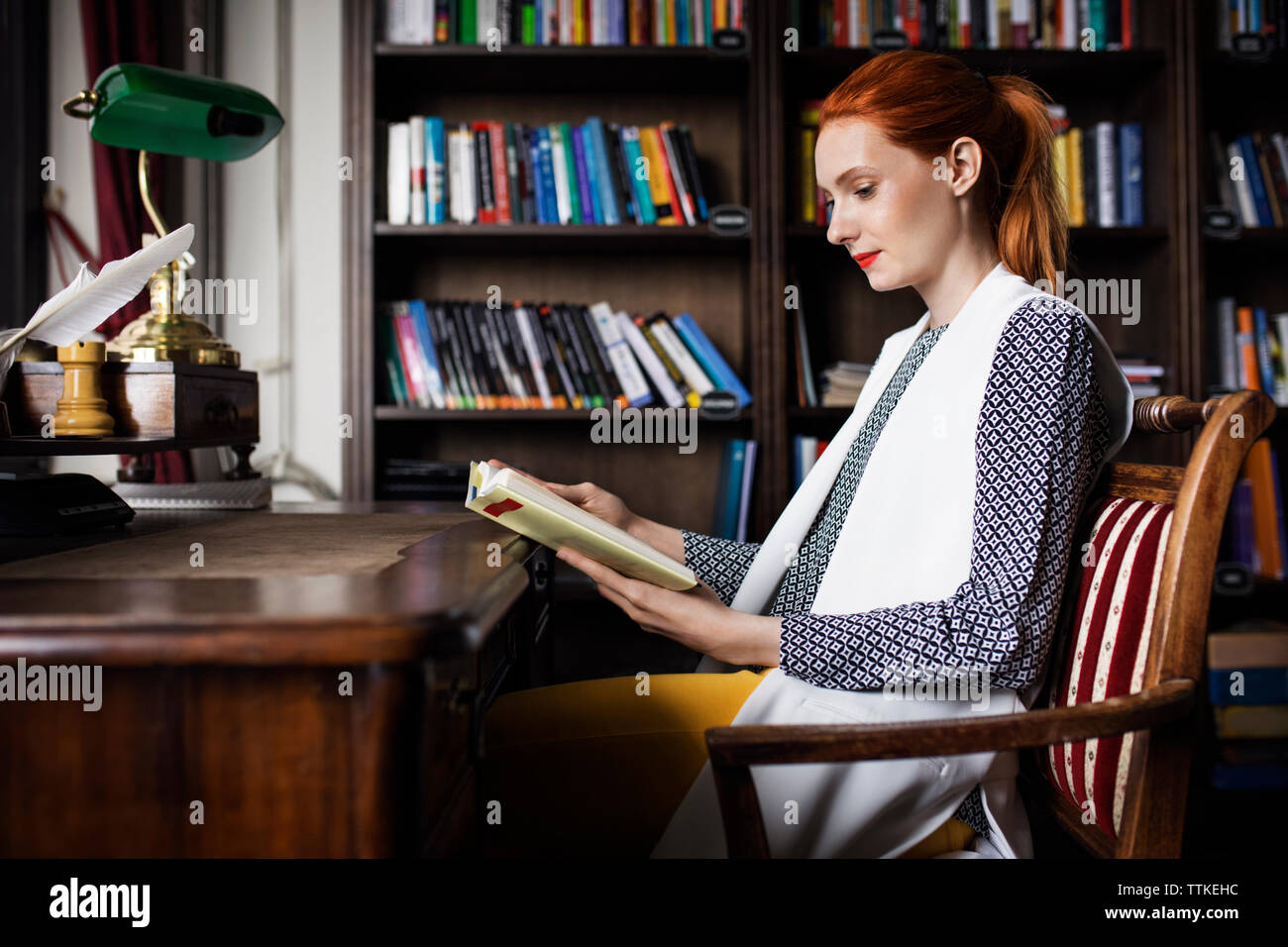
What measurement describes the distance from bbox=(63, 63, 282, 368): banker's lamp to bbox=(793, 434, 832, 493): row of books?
1.30 meters

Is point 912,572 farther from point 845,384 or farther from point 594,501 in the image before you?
point 845,384

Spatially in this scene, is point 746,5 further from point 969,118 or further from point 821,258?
point 969,118

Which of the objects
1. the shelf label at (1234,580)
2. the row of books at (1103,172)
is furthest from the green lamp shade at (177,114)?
the shelf label at (1234,580)

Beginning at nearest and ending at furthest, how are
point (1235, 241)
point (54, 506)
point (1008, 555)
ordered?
1. point (1008, 555)
2. point (54, 506)
3. point (1235, 241)

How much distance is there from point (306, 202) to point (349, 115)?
1.07 ft

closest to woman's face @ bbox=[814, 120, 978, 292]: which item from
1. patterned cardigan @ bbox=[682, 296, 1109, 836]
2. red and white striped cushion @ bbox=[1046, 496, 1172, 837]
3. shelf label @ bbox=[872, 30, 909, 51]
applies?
patterned cardigan @ bbox=[682, 296, 1109, 836]

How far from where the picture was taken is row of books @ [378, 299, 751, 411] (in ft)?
7.25

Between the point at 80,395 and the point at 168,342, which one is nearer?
the point at 80,395

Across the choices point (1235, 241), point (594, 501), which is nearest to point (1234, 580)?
point (1235, 241)

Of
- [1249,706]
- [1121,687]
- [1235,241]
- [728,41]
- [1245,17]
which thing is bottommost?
[1249,706]

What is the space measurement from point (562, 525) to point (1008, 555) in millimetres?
421

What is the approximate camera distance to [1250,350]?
7.69 ft

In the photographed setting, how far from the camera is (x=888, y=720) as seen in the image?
87 cm

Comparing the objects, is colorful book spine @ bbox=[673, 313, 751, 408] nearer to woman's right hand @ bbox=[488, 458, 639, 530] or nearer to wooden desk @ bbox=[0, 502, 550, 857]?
woman's right hand @ bbox=[488, 458, 639, 530]
